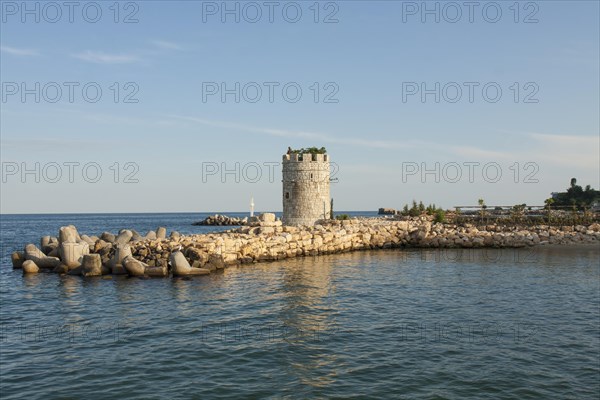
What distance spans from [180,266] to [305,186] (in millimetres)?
18309

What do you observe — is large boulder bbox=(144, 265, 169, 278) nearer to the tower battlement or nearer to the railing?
the tower battlement

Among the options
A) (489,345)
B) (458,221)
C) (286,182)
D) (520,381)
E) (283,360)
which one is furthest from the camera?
(458,221)

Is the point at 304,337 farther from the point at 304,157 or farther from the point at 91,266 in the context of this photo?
the point at 304,157

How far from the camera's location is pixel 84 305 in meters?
17.8

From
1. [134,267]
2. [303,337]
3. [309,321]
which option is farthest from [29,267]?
[303,337]

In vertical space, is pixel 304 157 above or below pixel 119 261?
above

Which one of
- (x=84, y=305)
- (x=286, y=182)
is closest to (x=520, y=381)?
(x=84, y=305)

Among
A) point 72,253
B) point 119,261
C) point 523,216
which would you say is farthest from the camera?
point 523,216

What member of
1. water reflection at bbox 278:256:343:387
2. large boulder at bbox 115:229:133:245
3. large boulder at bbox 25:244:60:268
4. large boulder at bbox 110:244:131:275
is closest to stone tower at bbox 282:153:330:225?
water reflection at bbox 278:256:343:387

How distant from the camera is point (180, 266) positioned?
2380 cm

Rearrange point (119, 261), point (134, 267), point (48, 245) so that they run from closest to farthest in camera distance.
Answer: point (134, 267) < point (119, 261) < point (48, 245)

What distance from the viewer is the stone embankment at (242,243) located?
81.5ft

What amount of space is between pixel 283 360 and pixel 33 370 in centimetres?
561

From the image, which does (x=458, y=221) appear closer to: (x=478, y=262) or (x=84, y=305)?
(x=478, y=262)
